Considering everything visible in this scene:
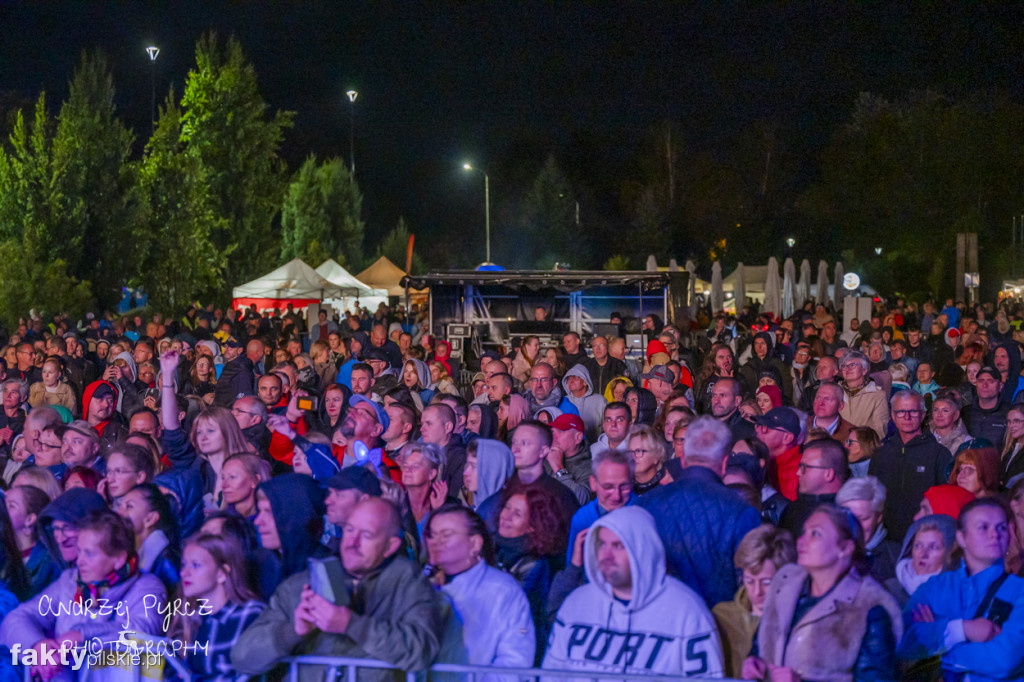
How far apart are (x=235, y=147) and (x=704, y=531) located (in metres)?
41.1

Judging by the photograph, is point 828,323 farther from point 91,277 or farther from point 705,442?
point 91,277

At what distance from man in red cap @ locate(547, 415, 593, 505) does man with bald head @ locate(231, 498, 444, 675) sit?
7.89 ft

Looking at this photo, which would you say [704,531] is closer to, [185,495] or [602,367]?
[185,495]

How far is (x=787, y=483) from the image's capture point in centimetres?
638

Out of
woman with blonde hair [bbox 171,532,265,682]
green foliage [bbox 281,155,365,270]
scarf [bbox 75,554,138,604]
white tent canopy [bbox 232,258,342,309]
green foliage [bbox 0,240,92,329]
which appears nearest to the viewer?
woman with blonde hair [bbox 171,532,265,682]

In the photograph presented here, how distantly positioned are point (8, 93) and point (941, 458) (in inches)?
2528

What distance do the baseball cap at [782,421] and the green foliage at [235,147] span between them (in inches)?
1491

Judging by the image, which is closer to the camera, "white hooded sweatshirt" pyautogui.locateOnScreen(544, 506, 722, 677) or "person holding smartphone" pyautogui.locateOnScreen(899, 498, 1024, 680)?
"white hooded sweatshirt" pyautogui.locateOnScreen(544, 506, 722, 677)

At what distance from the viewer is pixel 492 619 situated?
392 centimetres

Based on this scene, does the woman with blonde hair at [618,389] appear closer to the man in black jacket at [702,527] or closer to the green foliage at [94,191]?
the man in black jacket at [702,527]

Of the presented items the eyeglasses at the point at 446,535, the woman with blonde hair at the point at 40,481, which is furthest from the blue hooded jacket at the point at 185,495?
the eyeglasses at the point at 446,535

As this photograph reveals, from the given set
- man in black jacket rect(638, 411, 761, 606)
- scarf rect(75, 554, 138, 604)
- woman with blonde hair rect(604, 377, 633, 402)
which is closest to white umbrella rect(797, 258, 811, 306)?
woman with blonde hair rect(604, 377, 633, 402)

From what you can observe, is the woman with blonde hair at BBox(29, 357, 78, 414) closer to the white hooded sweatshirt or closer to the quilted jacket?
the quilted jacket

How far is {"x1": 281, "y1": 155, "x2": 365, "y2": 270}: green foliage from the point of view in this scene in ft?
174
